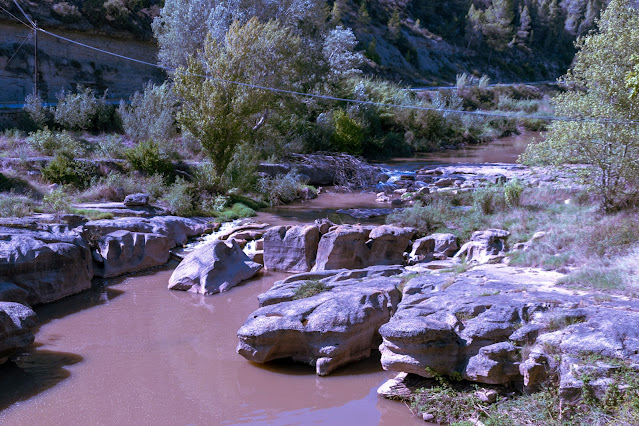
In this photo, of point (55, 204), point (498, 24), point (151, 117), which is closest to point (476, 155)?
point (151, 117)

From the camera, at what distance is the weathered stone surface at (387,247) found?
40.5ft

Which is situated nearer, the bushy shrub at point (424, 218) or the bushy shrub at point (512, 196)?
the bushy shrub at point (424, 218)

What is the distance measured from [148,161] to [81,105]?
5.74 meters

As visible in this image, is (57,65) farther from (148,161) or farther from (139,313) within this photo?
(139,313)

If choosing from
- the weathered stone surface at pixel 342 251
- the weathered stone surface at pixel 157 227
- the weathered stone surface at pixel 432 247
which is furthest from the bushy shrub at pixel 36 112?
the weathered stone surface at pixel 432 247

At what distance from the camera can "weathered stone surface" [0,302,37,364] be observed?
→ 7656 millimetres

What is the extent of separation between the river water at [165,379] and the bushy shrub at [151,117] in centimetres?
1132

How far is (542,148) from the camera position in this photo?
12672 mm

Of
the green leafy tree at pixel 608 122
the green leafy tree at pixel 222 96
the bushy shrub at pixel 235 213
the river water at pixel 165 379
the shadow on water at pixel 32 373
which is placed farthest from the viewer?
the green leafy tree at pixel 222 96

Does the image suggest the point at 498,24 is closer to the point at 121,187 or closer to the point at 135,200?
the point at 121,187

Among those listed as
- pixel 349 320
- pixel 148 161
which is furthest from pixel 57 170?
pixel 349 320

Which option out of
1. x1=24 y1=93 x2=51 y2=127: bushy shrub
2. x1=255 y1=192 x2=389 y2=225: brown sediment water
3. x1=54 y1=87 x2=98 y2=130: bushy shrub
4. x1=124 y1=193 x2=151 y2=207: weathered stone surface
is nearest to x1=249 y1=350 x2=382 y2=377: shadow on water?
x1=255 y1=192 x2=389 y2=225: brown sediment water

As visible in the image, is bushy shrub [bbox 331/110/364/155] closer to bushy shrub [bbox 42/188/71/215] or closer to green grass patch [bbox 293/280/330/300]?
bushy shrub [bbox 42/188/71/215]

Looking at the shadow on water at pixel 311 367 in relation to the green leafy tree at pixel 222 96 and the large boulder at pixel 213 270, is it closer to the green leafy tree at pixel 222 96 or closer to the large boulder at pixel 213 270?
the large boulder at pixel 213 270
